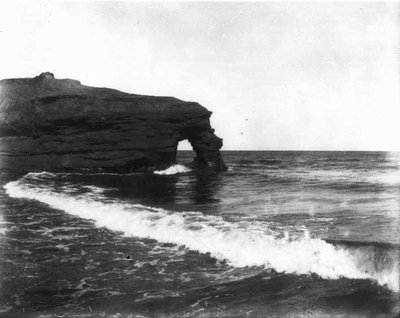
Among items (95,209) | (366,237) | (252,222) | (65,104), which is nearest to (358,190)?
(252,222)

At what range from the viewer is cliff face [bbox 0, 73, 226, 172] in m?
35.6

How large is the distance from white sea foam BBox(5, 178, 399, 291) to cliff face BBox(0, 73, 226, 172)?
2190 cm

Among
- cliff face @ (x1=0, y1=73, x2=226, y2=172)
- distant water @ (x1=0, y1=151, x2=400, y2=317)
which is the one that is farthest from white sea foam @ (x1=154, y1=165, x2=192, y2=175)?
distant water @ (x1=0, y1=151, x2=400, y2=317)

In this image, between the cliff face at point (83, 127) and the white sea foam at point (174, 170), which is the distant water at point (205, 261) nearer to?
the cliff face at point (83, 127)

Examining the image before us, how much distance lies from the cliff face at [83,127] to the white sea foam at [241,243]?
21.9 metres

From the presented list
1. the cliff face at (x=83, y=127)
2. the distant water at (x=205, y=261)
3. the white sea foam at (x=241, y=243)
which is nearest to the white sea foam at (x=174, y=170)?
the cliff face at (x=83, y=127)

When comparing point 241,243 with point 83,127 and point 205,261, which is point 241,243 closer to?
point 205,261

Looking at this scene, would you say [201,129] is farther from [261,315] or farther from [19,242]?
[261,315]

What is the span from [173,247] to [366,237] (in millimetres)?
4405

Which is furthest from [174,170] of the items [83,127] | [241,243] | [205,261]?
[205,261]

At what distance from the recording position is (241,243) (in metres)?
8.79

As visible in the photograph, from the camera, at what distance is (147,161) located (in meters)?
Answer: 37.0

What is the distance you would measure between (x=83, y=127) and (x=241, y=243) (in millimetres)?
30560

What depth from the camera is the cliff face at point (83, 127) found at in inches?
1403
